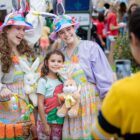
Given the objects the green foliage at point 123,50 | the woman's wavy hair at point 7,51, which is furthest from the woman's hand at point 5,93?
the green foliage at point 123,50

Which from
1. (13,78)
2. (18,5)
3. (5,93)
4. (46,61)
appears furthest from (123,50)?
(5,93)

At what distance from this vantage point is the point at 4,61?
402 cm

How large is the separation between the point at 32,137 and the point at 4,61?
30.4 inches

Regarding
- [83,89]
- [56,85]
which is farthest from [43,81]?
[83,89]

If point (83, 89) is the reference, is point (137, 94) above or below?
above

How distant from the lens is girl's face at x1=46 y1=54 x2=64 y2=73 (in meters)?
4.05

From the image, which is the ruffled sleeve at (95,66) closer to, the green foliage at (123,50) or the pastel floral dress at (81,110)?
the pastel floral dress at (81,110)

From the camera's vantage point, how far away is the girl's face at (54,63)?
4.05 meters

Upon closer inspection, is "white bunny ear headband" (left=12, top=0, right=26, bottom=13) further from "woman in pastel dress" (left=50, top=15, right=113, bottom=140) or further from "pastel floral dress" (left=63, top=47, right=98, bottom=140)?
"pastel floral dress" (left=63, top=47, right=98, bottom=140)

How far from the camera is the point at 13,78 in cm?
410

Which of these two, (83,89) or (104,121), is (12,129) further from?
(104,121)

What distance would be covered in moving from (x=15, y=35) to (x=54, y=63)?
0.45m

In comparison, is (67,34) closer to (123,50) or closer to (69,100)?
(69,100)

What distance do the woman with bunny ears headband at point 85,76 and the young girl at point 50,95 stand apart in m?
0.08
